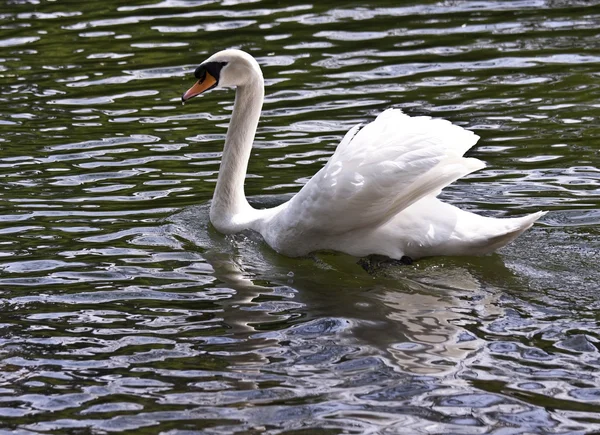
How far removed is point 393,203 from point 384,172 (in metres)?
0.21

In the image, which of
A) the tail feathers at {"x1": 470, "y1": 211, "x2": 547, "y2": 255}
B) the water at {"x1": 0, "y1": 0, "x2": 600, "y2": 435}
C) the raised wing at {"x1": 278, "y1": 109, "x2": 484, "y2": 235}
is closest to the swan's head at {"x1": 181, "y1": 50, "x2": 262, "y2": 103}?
the water at {"x1": 0, "y1": 0, "x2": 600, "y2": 435}

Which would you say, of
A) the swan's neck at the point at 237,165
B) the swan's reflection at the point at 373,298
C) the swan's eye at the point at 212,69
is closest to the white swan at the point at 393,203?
the swan's reflection at the point at 373,298

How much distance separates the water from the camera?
6035 millimetres

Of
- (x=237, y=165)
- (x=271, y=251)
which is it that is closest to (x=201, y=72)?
(x=237, y=165)

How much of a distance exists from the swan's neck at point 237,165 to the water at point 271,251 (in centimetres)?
15

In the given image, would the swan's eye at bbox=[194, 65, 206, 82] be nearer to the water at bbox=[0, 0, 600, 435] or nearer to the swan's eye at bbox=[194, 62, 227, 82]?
the swan's eye at bbox=[194, 62, 227, 82]

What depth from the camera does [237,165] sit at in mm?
9289

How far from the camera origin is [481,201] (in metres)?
9.45

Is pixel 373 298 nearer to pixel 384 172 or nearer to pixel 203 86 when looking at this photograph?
pixel 384 172

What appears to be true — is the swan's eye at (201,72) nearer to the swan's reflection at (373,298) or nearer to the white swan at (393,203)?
the swan's reflection at (373,298)

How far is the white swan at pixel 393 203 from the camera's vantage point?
7.74 meters

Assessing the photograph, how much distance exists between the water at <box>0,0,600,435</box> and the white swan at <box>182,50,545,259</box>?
0.21m

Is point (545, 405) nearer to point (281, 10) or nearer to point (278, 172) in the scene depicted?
point (278, 172)

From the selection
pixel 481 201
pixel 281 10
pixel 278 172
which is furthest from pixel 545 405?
pixel 281 10
